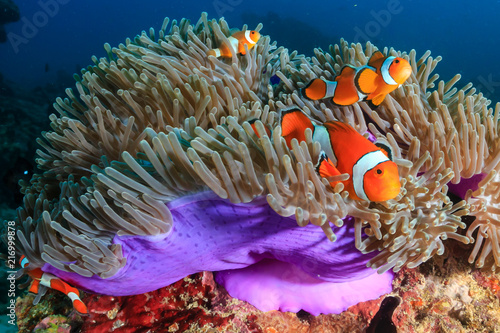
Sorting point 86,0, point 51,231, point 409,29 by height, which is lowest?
point 51,231

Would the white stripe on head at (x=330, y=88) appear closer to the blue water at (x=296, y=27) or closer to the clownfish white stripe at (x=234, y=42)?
the clownfish white stripe at (x=234, y=42)

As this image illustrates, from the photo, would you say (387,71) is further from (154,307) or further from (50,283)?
(50,283)

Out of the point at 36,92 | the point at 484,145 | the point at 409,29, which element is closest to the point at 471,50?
the point at 409,29

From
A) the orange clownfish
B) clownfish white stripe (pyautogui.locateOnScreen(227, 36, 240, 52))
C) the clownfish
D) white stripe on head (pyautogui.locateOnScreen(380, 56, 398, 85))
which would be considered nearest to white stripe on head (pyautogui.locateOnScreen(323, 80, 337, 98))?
the clownfish

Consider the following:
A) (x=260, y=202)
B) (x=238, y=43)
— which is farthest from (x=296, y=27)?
(x=260, y=202)

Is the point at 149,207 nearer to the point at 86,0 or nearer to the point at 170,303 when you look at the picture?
the point at 170,303

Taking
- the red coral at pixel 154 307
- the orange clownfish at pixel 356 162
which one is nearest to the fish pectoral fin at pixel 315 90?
the orange clownfish at pixel 356 162

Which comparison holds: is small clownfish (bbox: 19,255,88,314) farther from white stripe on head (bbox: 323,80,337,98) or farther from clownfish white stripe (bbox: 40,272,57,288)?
white stripe on head (bbox: 323,80,337,98)

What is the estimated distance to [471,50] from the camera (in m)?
30.2

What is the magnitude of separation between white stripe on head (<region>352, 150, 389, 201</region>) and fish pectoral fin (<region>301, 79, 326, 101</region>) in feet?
2.07

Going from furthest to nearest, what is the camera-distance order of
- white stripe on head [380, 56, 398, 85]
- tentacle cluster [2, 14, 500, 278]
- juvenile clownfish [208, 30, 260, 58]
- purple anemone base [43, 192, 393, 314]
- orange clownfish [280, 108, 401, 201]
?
juvenile clownfish [208, 30, 260, 58] → white stripe on head [380, 56, 398, 85] → purple anemone base [43, 192, 393, 314] → tentacle cluster [2, 14, 500, 278] → orange clownfish [280, 108, 401, 201]

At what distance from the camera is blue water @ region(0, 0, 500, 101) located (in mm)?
20781

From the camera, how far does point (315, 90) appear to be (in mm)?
1561

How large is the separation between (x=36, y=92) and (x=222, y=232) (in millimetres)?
11989
